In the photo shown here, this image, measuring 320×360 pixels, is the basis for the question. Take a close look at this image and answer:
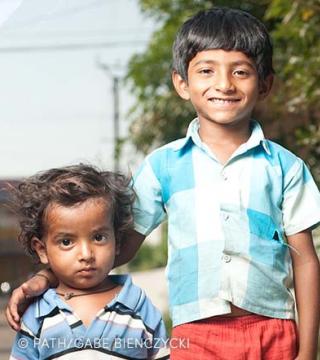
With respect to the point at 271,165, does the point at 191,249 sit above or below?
below

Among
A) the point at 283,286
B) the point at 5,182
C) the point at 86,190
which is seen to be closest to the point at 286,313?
the point at 283,286

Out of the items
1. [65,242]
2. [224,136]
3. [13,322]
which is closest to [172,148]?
[224,136]

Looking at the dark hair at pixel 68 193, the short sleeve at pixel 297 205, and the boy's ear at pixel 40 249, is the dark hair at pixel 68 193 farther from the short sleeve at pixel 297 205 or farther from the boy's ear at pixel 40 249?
the short sleeve at pixel 297 205

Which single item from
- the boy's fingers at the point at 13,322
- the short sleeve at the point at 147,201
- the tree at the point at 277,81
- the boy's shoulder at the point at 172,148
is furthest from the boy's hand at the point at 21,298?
the tree at the point at 277,81

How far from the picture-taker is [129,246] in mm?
2854

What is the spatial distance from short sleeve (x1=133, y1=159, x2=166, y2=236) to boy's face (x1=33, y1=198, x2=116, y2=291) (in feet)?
0.32

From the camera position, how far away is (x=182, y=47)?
2.84m

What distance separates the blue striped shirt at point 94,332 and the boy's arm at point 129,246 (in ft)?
0.28

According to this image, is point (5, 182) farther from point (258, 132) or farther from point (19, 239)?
point (258, 132)

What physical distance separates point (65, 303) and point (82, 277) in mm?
77

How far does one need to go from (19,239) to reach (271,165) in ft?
2.15

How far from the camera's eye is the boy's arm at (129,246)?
9.27ft

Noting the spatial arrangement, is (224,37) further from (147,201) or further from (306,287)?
(306,287)

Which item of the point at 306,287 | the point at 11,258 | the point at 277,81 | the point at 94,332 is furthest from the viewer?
the point at 277,81
